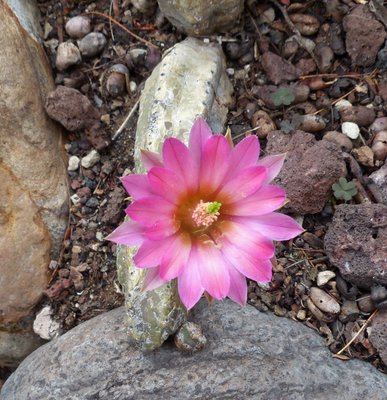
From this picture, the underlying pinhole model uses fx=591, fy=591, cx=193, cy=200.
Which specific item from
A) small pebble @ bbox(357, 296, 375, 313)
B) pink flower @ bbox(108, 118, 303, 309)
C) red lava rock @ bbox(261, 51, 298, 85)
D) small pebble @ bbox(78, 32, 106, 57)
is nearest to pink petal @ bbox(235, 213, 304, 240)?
pink flower @ bbox(108, 118, 303, 309)

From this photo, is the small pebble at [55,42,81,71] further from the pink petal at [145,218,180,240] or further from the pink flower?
the pink petal at [145,218,180,240]

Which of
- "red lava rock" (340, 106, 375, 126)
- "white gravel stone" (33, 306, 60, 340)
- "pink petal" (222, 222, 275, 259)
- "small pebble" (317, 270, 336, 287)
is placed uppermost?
"pink petal" (222, 222, 275, 259)

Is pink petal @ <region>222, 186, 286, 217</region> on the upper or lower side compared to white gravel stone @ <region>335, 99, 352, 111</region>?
upper

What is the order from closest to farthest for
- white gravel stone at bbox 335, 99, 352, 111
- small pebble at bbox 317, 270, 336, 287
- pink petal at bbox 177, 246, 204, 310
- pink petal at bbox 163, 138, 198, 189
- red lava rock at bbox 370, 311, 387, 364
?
pink petal at bbox 163, 138, 198, 189 → pink petal at bbox 177, 246, 204, 310 → red lava rock at bbox 370, 311, 387, 364 → small pebble at bbox 317, 270, 336, 287 → white gravel stone at bbox 335, 99, 352, 111

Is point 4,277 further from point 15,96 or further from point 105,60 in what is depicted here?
point 105,60

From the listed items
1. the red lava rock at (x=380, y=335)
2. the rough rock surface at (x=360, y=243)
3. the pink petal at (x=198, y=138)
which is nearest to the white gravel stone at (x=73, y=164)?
the pink petal at (x=198, y=138)

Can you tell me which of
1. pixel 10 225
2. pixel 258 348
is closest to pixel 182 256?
pixel 258 348

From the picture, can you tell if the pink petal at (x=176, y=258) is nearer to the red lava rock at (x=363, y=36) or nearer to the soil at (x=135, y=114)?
the soil at (x=135, y=114)

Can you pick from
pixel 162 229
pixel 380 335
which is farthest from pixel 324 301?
pixel 162 229
